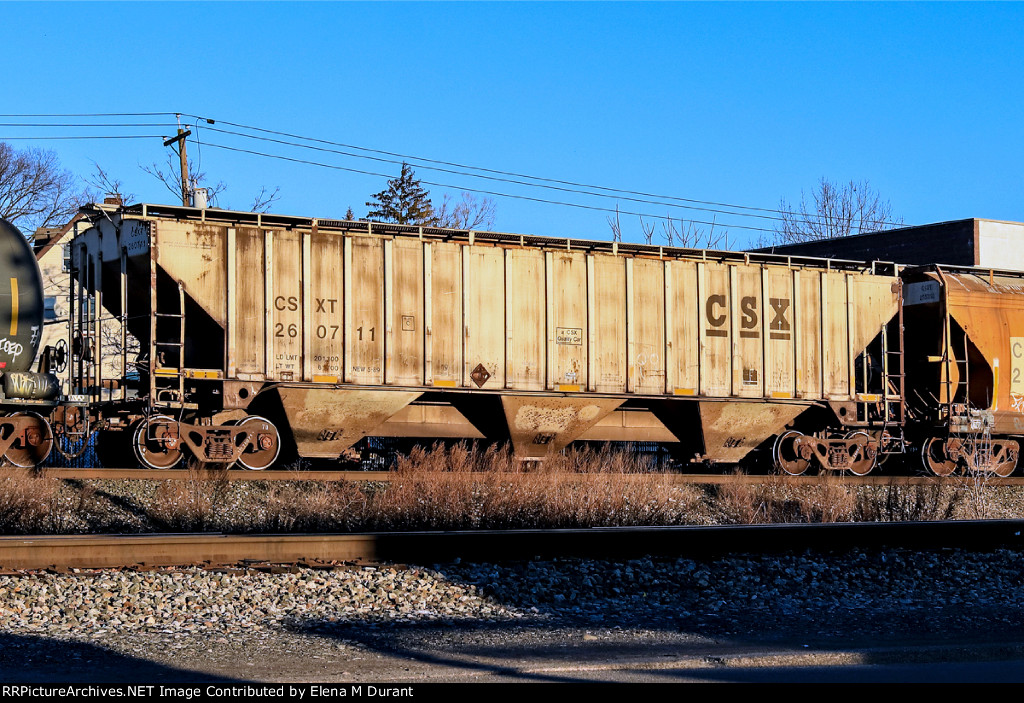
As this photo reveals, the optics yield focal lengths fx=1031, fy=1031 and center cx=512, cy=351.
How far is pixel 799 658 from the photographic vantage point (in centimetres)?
668

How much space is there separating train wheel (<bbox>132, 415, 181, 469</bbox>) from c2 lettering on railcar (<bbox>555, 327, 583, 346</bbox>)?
20.0ft

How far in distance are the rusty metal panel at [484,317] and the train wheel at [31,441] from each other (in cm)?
612

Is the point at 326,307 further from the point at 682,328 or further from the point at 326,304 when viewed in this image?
the point at 682,328

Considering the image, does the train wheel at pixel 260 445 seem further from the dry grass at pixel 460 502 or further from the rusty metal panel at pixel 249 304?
the dry grass at pixel 460 502

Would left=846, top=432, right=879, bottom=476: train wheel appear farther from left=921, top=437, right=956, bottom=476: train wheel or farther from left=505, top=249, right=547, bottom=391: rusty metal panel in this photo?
left=505, top=249, right=547, bottom=391: rusty metal panel

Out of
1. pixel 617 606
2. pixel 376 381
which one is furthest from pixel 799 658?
pixel 376 381

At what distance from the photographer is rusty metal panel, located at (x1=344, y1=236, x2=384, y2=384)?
51.3 feet

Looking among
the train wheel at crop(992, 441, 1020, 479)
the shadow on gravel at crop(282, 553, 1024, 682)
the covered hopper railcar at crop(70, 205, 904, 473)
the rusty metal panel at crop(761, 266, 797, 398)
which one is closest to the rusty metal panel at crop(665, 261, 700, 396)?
the covered hopper railcar at crop(70, 205, 904, 473)

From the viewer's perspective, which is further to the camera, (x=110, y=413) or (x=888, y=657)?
(x=110, y=413)

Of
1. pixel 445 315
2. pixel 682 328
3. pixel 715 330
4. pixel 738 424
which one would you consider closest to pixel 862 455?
pixel 738 424

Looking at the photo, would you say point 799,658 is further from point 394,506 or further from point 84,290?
point 84,290

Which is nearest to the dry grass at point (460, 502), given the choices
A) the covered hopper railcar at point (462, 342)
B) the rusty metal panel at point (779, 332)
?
the covered hopper railcar at point (462, 342)

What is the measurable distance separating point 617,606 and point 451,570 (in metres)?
1.59

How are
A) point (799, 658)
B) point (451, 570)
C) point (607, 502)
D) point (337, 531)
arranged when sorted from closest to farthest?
point (799, 658) → point (451, 570) → point (337, 531) → point (607, 502)
